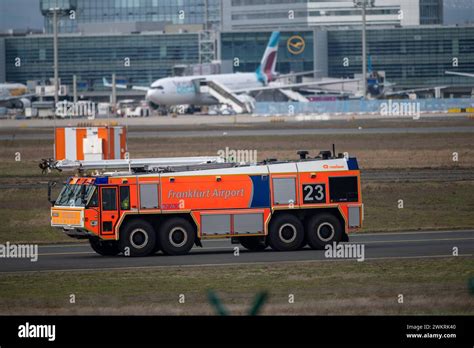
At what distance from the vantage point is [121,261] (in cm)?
3059

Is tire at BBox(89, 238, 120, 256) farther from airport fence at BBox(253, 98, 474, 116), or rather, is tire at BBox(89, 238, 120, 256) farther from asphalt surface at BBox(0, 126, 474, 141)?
airport fence at BBox(253, 98, 474, 116)

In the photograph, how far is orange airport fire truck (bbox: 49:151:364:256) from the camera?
31.3m

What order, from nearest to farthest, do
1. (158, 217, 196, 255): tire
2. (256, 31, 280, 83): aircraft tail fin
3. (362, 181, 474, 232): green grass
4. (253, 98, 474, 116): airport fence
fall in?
1. (158, 217, 196, 255): tire
2. (362, 181, 474, 232): green grass
3. (253, 98, 474, 116): airport fence
4. (256, 31, 280, 83): aircraft tail fin

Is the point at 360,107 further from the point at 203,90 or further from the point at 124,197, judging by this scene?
the point at 124,197

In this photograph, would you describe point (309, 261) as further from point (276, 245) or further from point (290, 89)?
point (290, 89)

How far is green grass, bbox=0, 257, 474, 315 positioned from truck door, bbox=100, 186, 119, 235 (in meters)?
3.13

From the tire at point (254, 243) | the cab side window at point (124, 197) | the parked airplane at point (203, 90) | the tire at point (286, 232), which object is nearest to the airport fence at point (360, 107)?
the parked airplane at point (203, 90)

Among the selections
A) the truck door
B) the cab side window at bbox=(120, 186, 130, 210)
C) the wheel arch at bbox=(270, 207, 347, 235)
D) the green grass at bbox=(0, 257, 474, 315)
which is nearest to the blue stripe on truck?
the wheel arch at bbox=(270, 207, 347, 235)

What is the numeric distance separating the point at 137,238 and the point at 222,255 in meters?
2.57

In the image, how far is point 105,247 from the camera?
1277 inches

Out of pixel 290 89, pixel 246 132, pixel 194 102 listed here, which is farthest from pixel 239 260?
pixel 290 89

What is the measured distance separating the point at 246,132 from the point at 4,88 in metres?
92.6

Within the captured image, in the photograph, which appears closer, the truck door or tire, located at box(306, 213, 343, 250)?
the truck door
